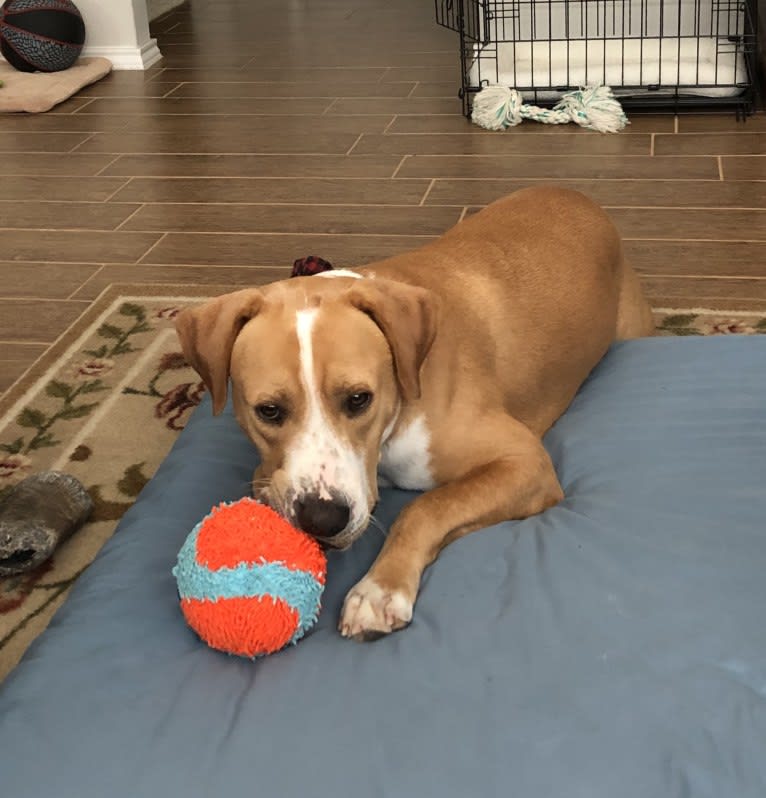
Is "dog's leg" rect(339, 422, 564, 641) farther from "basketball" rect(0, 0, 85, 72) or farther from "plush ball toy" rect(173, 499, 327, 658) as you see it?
"basketball" rect(0, 0, 85, 72)

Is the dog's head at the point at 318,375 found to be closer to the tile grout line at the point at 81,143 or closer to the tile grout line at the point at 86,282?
the tile grout line at the point at 86,282

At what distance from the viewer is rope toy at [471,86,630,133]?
15.8ft

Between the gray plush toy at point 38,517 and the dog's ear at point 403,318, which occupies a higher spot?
the dog's ear at point 403,318

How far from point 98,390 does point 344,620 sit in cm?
141

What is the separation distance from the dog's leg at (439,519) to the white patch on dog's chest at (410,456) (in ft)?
0.20

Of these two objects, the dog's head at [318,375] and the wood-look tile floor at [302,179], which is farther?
the wood-look tile floor at [302,179]

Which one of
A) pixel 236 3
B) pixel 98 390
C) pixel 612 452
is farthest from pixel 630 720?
pixel 236 3

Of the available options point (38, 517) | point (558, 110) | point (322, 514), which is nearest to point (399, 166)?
point (558, 110)

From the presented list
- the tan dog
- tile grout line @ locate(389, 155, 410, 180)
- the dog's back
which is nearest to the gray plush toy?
the tan dog

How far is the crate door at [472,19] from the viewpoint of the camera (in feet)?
16.2

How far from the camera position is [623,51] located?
16.2 ft

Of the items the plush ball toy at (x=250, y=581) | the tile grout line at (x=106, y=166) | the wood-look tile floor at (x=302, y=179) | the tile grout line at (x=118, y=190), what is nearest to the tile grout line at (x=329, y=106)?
the wood-look tile floor at (x=302, y=179)

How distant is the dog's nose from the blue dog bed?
16 centimetres

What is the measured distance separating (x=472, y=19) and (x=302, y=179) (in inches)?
69.1
